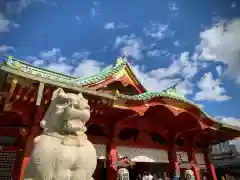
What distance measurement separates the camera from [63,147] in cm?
346

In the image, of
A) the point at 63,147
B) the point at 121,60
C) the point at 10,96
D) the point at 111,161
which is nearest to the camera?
the point at 63,147

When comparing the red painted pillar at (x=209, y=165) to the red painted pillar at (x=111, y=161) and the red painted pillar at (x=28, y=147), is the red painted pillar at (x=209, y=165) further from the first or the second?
the red painted pillar at (x=28, y=147)

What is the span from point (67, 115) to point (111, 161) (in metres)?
4.33

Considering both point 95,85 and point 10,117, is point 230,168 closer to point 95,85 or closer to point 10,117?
point 95,85

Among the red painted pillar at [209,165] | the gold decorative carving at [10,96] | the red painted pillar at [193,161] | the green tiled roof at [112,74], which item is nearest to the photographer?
the gold decorative carving at [10,96]

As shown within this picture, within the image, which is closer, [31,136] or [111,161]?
[31,136]

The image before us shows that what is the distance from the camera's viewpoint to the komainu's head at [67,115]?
3.60 metres

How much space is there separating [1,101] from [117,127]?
142 inches

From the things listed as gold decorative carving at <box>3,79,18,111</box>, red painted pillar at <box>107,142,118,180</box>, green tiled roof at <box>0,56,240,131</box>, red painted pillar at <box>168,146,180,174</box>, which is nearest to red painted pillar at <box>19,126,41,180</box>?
gold decorative carving at <box>3,79,18,111</box>

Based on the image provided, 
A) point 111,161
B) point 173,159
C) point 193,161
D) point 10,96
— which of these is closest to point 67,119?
point 10,96

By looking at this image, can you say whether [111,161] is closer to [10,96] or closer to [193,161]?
[10,96]

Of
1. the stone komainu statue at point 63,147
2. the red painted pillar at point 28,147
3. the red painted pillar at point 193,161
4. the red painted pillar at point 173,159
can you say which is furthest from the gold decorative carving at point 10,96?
the red painted pillar at point 193,161

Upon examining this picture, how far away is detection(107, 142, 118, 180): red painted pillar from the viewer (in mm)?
7355

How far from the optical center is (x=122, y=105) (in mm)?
6949
